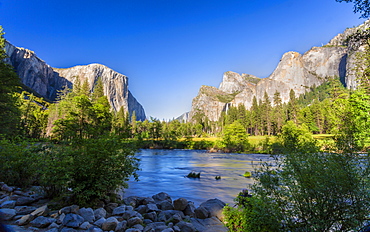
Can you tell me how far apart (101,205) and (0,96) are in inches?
831

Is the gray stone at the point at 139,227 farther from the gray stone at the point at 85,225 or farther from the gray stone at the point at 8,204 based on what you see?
the gray stone at the point at 8,204

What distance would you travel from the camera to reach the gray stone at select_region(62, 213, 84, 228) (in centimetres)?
568

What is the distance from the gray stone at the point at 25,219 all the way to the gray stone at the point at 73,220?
96 cm

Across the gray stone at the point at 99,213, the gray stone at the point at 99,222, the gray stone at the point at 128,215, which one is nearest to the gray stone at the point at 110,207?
the gray stone at the point at 99,213

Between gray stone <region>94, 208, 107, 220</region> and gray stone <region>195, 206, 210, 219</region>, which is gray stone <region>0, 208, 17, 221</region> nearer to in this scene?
gray stone <region>94, 208, 107, 220</region>

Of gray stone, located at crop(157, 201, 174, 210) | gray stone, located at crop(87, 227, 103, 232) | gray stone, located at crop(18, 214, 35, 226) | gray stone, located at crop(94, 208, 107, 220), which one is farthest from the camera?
gray stone, located at crop(157, 201, 174, 210)

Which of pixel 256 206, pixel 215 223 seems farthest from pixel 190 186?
pixel 256 206

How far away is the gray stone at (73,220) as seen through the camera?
568 cm

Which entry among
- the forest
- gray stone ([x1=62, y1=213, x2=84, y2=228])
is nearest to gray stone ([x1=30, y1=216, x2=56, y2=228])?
gray stone ([x1=62, y1=213, x2=84, y2=228])

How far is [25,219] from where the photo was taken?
577 cm

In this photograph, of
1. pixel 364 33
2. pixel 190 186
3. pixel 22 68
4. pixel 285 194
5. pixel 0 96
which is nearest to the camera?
pixel 285 194

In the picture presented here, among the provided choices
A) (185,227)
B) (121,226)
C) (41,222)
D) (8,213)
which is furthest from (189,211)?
(8,213)

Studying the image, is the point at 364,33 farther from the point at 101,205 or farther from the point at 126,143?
the point at 101,205

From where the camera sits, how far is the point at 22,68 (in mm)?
173375
